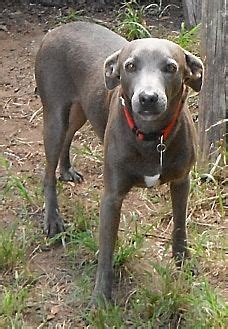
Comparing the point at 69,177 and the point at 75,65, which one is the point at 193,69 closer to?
the point at 75,65

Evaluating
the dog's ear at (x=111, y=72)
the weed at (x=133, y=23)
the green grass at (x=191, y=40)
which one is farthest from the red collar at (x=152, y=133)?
the weed at (x=133, y=23)

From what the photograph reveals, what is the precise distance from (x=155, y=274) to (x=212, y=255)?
0.35 m

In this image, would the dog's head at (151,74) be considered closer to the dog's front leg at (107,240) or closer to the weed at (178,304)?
the dog's front leg at (107,240)

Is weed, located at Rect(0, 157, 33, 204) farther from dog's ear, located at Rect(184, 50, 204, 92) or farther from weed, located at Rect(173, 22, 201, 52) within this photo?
weed, located at Rect(173, 22, 201, 52)

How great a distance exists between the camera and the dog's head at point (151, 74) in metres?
3.41

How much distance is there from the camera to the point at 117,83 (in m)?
3.81

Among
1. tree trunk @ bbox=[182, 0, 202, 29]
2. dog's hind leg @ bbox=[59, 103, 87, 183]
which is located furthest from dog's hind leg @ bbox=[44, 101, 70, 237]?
tree trunk @ bbox=[182, 0, 202, 29]

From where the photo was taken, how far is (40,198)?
15.9ft

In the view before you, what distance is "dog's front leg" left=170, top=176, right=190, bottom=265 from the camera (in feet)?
13.4

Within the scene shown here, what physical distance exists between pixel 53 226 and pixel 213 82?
1.21m

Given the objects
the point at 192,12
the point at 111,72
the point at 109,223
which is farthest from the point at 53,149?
the point at 192,12

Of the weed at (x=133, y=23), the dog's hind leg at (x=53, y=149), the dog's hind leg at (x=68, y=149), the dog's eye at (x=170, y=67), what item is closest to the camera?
the dog's eye at (x=170, y=67)

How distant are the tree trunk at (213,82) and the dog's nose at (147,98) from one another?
1.52 meters

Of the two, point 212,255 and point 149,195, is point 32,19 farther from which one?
point 212,255
